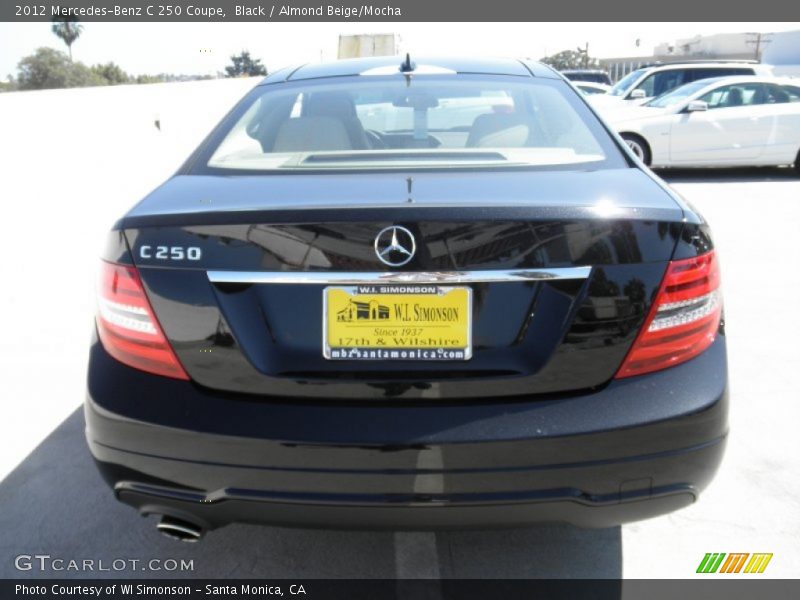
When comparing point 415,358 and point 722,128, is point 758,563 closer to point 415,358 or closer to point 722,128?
point 415,358

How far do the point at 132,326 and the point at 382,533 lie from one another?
1213 millimetres

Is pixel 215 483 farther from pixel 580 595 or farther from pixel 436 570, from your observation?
pixel 580 595

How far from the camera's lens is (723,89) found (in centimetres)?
1149

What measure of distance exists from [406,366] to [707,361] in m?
0.84

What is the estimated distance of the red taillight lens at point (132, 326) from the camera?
2.14m

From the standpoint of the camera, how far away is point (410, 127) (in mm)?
3619

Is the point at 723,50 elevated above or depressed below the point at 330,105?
below

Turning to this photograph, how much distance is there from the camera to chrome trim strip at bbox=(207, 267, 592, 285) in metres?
1.98

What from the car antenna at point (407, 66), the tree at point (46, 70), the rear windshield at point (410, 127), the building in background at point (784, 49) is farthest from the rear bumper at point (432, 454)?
the building in background at point (784, 49)

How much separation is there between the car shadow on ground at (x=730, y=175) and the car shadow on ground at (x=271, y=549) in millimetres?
9516

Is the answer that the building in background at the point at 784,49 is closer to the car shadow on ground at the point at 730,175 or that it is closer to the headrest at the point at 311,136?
the car shadow on ground at the point at 730,175

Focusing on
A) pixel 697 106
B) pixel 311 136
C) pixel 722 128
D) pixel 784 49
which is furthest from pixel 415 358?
pixel 784 49

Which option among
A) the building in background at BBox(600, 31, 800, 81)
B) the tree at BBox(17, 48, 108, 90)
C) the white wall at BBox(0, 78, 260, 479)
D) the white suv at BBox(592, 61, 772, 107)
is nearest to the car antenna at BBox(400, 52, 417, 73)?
the white wall at BBox(0, 78, 260, 479)

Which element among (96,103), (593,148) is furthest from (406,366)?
(96,103)
